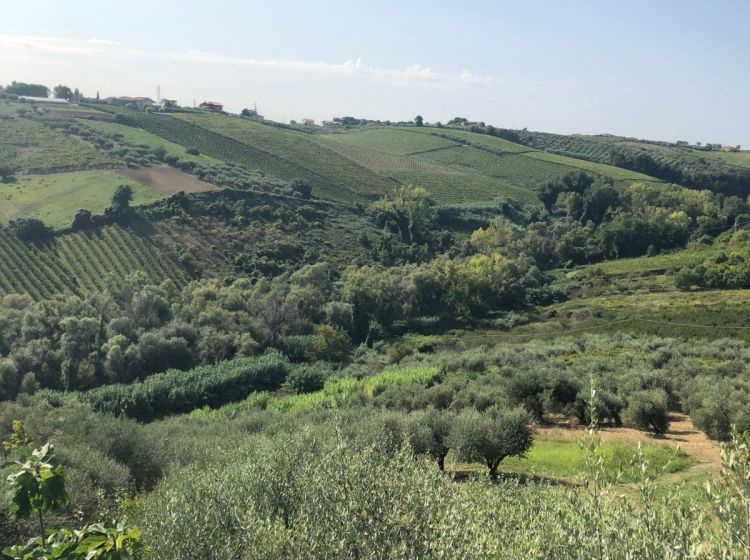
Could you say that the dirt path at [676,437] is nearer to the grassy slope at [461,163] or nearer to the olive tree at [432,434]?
the olive tree at [432,434]

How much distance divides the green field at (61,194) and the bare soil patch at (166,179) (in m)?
1.75

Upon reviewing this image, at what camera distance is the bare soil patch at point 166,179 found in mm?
84562

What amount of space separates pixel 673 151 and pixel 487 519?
182m

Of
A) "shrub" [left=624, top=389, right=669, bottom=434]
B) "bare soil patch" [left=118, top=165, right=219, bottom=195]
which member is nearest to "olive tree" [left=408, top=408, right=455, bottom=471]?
"shrub" [left=624, top=389, right=669, bottom=434]

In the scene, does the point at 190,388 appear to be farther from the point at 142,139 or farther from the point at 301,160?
the point at 301,160

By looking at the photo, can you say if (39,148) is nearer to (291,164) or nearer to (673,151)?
(291,164)

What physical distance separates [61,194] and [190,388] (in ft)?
148

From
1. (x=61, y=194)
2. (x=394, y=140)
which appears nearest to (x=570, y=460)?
(x=61, y=194)

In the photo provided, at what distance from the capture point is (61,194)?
76.4 meters

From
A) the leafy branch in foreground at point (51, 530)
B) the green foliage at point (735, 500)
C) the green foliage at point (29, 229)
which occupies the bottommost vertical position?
the green foliage at point (29, 229)

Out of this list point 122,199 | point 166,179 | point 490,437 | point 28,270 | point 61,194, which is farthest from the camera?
point 166,179

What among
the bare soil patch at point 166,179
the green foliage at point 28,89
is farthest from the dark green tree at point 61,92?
the bare soil patch at point 166,179

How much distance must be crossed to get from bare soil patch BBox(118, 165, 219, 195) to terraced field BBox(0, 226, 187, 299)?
13926 millimetres

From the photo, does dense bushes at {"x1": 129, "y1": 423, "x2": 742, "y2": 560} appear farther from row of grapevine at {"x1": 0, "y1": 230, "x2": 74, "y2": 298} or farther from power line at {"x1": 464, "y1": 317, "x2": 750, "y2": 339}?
row of grapevine at {"x1": 0, "y1": 230, "x2": 74, "y2": 298}
